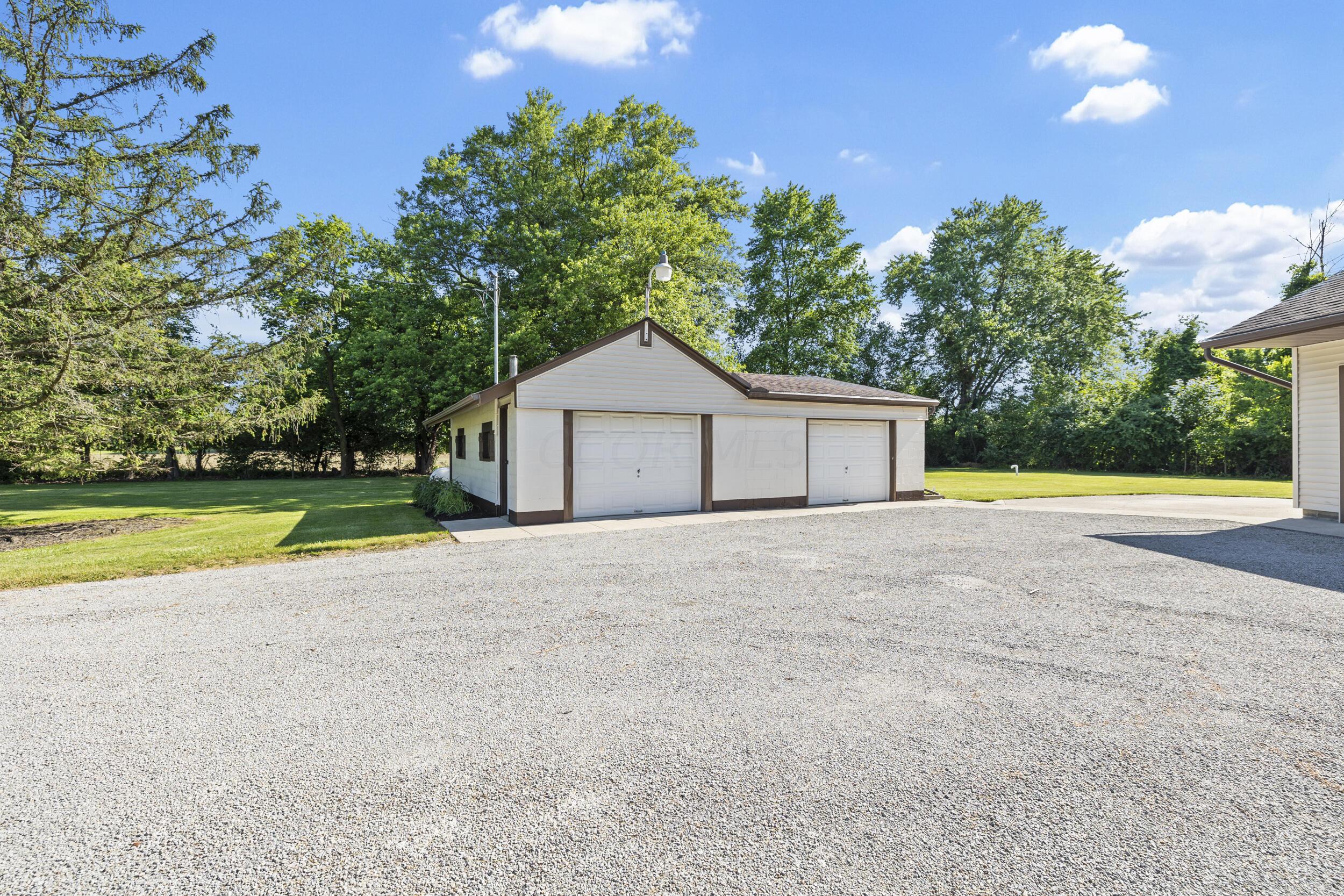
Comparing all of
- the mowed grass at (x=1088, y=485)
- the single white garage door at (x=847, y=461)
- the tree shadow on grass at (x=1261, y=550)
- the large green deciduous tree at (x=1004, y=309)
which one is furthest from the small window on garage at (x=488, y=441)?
the large green deciduous tree at (x=1004, y=309)

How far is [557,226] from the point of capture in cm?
2358

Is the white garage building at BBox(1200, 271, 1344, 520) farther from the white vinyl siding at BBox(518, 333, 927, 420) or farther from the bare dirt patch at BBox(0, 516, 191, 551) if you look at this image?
the bare dirt patch at BBox(0, 516, 191, 551)

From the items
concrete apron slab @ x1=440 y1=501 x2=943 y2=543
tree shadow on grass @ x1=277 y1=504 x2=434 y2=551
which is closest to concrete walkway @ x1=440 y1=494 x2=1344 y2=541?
concrete apron slab @ x1=440 y1=501 x2=943 y2=543

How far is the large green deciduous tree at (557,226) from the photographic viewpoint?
21062mm

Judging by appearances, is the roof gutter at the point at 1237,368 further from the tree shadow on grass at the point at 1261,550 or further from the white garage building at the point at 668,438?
the white garage building at the point at 668,438

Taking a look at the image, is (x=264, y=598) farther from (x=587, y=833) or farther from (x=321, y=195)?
(x=321, y=195)

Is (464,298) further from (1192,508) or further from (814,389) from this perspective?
(1192,508)

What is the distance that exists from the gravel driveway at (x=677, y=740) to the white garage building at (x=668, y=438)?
5.26 meters

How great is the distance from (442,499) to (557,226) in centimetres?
1493

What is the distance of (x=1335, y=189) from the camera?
24531 mm

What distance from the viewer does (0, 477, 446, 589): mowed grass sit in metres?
7.31

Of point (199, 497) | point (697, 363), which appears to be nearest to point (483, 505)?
point (697, 363)

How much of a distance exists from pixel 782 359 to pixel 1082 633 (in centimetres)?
2782

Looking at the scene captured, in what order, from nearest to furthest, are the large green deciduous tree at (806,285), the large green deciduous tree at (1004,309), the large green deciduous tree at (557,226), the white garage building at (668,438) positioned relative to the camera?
the white garage building at (668,438), the large green deciduous tree at (557,226), the large green deciduous tree at (806,285), the large green deciduous tree at (1004,309)
